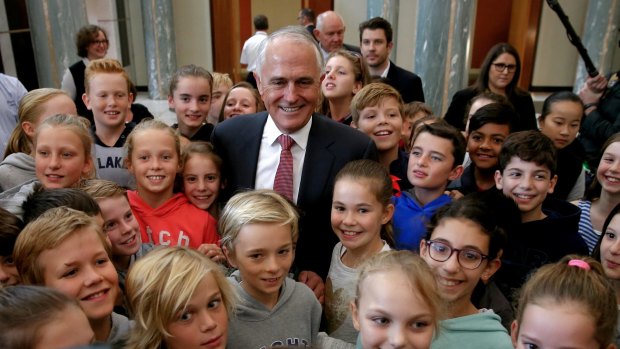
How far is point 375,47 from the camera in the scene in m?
4.41

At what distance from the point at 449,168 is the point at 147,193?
1.52 m

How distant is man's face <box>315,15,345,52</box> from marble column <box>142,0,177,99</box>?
13.7ft

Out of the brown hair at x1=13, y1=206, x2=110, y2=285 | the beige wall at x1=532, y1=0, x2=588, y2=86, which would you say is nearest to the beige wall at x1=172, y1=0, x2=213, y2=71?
the beige wall at x1=532, y1=0, x2=588, y2=86

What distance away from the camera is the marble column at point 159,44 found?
8.18 meters

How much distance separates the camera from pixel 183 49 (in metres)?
9.03

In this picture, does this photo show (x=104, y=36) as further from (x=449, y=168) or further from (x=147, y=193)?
(x=449, y=168)

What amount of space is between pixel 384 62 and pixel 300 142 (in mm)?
2569

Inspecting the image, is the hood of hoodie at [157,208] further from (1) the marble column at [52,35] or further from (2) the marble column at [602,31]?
(2) the marble column at [602,31]

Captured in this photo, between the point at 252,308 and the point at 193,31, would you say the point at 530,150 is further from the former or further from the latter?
the point at 193,31

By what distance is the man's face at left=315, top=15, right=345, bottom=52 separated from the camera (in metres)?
5.05

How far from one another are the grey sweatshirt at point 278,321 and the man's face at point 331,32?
375 centimetres

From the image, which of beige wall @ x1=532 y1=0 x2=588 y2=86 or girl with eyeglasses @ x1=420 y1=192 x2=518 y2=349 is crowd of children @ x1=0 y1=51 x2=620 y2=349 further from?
beige wall @ x1=532 y1=0 x2=588 y2=86

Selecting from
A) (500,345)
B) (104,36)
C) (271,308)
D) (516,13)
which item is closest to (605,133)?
(500,345)

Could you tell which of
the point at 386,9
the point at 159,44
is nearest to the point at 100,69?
the point at 386,9
